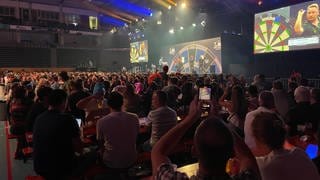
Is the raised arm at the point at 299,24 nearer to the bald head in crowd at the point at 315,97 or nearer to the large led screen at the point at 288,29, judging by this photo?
the large led screen at the point at 288,29

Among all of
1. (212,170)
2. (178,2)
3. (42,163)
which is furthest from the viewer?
(178,2)

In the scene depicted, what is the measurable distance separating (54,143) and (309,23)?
33.6 ft

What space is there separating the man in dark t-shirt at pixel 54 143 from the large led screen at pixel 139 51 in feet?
66.5

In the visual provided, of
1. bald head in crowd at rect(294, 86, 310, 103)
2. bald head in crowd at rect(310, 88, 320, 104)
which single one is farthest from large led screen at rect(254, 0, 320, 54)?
bald head in crowd at rect(294, 86, 310, 103)

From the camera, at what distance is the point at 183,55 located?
62.2ft

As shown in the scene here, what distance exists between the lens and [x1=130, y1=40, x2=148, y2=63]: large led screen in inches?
921

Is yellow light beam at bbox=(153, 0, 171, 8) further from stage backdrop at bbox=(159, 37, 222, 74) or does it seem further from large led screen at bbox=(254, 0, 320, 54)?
large led screen at bbox=(254, 0, 320, 54)

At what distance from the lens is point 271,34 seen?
12570 mm

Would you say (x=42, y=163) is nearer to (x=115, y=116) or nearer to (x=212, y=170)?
(x=115, y=116)

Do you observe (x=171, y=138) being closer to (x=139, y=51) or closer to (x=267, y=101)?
(x=267, y=101)

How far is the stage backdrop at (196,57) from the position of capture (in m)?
16.3

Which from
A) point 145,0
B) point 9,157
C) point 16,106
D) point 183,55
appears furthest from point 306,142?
point 145,0

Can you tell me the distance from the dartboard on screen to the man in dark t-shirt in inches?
416

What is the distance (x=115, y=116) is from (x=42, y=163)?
85cm
